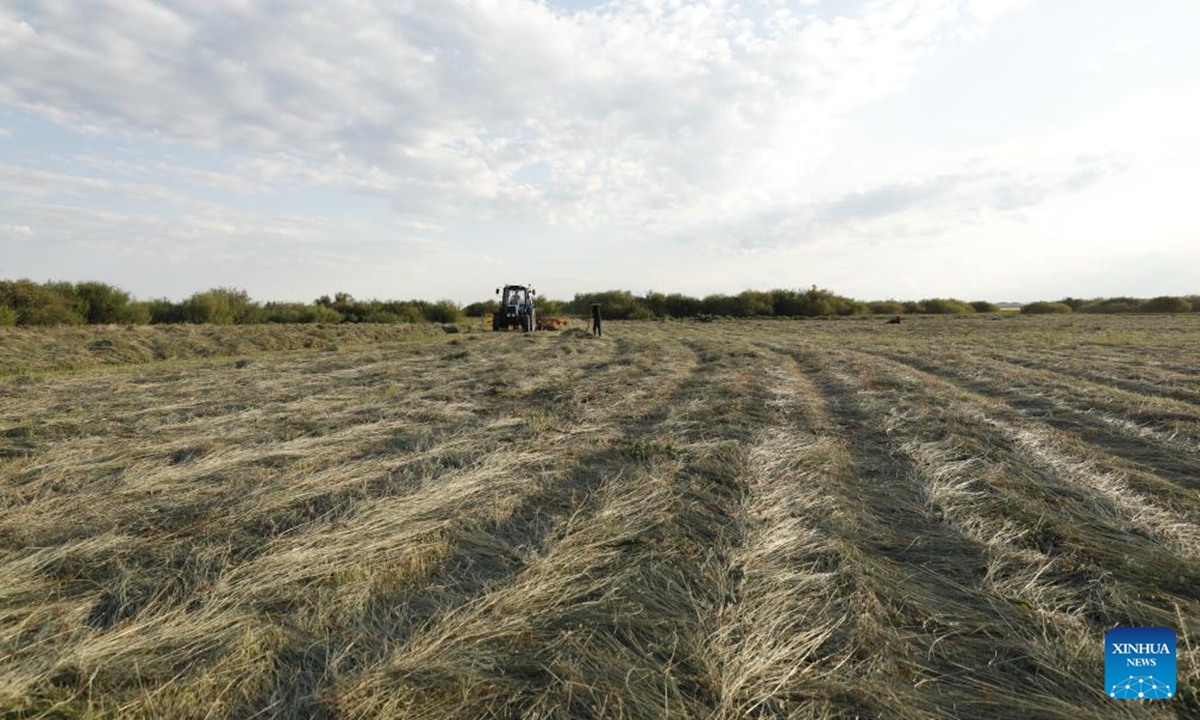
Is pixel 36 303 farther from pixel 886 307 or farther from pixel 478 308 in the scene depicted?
pixel 886 307

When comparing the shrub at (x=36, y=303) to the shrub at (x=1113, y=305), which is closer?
the shrub at (x=36, y=303)

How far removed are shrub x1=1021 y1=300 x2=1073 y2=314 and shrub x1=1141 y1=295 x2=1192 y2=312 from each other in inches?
195

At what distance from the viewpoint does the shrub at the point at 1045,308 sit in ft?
153

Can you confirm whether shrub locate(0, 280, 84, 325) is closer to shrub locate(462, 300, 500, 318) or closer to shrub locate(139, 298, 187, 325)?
shrub locate(139, 298, 187, 325)

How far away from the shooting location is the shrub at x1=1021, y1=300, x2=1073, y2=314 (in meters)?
46.8

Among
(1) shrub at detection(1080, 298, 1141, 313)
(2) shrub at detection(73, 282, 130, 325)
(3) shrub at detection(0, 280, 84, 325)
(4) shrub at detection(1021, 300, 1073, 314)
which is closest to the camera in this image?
(3) shrub at detection(0, 280, 84, 325)

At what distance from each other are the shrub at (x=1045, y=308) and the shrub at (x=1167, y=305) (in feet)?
16.2

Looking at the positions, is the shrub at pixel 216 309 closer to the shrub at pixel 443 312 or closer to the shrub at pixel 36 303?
the shrub at pixel 36 303

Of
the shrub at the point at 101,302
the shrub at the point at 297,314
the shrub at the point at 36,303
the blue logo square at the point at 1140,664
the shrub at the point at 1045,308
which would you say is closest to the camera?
the blue logo square at the point at 1140,664

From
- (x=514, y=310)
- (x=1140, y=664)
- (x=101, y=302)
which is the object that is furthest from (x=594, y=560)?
(x=101, y=302)

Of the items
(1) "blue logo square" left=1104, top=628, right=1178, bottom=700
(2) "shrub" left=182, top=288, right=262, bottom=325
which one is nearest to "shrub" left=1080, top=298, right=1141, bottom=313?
(1) "blue logo square" left=1104, top=628, right=1178, bottom=700

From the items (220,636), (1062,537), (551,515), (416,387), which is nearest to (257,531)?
(220,636)

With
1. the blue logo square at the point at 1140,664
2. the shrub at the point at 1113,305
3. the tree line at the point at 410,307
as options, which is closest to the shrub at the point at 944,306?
the tree line at the point at 410,307

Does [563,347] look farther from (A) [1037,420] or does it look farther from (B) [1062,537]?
(B) [1062,537]
